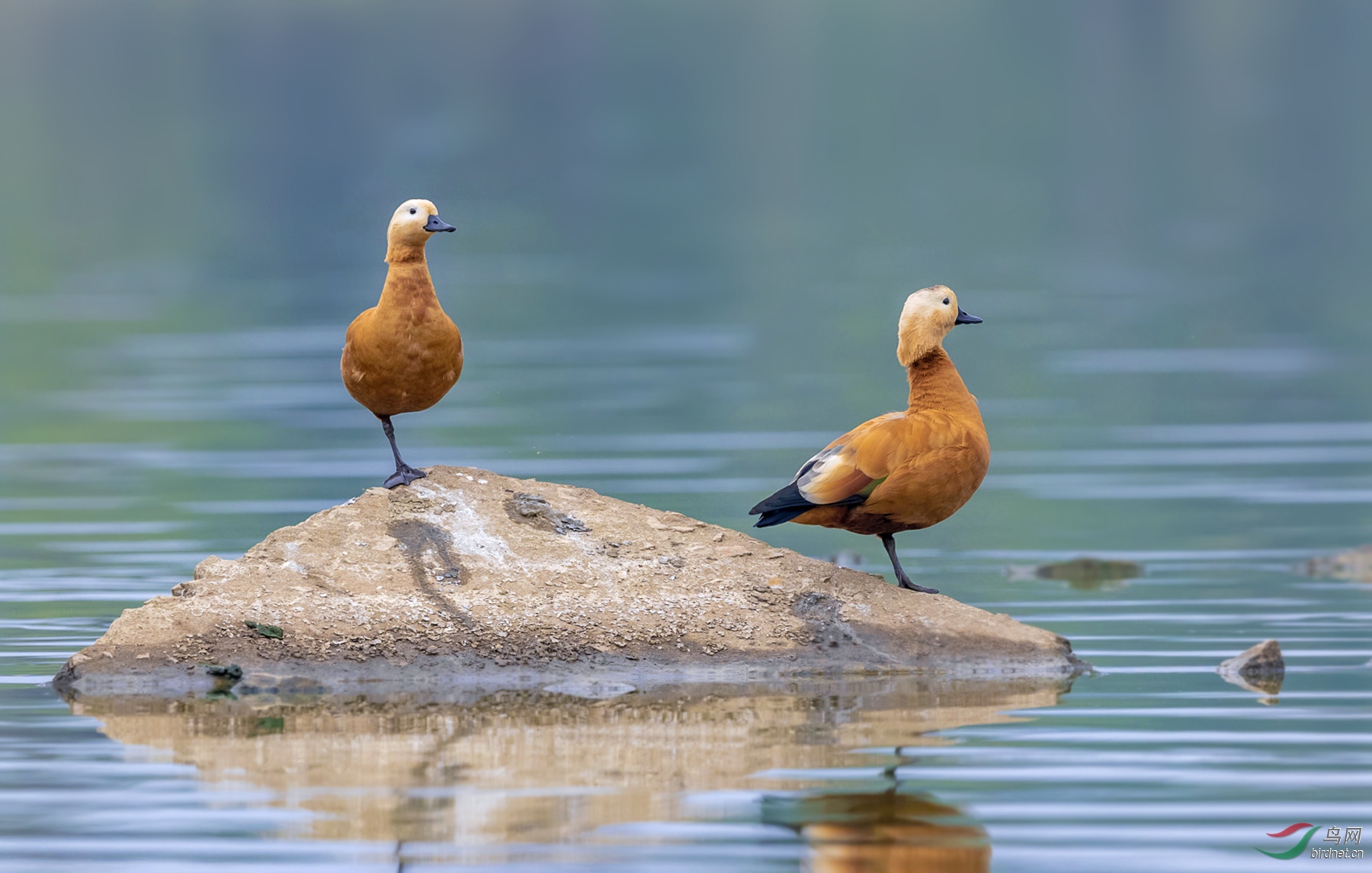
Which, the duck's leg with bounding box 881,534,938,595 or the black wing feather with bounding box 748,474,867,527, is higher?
the black wing feather with bounding box 748,474,867,527

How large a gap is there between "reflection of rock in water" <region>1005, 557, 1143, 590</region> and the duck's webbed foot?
5023mm

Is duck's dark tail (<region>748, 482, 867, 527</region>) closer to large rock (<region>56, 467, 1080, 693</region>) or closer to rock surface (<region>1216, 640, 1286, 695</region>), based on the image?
large rock (<region>56, 467, 1080, 693</region>)

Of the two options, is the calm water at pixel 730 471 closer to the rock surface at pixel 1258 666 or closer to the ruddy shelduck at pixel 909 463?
the rock surface at pixel 1258 666

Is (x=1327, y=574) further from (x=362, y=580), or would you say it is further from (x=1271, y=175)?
(x=1271, y=175)

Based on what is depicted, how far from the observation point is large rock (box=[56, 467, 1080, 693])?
1162cm

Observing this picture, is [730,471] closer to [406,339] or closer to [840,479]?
[406,339]

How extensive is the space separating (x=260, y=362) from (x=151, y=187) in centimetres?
6032

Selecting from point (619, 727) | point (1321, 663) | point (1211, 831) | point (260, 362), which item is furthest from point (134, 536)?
point (260, 362)

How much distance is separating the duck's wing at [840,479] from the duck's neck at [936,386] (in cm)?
41

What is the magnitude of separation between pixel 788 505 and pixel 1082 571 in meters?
4.74

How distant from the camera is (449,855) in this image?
8.63 m
